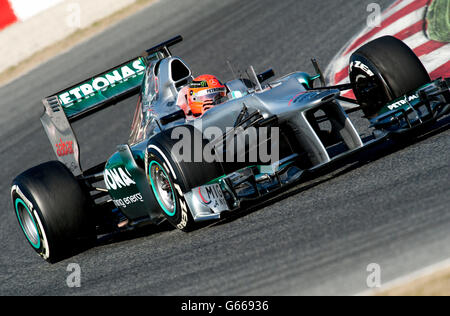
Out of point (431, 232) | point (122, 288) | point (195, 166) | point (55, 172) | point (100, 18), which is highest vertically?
point (100, 18)

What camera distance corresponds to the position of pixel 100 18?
771 inches

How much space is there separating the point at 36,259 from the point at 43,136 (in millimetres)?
5931

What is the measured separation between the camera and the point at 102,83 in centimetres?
840

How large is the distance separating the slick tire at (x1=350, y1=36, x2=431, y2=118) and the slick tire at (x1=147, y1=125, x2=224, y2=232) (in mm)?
1744

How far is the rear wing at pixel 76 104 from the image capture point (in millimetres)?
8258

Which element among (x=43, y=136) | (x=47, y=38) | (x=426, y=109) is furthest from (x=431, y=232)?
(x=47, y=38)

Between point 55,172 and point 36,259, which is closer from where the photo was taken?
point 55,172

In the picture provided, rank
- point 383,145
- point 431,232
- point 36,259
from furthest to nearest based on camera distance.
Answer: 1. point 36,259
2. point 383,145
3. point 431,232

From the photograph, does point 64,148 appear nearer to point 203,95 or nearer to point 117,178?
point 117,178

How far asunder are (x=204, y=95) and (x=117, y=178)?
1.20 meters

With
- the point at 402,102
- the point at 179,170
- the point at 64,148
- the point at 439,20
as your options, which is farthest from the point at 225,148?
the point at 439,20

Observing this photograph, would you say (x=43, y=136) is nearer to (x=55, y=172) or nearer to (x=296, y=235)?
(x=55, y=172)

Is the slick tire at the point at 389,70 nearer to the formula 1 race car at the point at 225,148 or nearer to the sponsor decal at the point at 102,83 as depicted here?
the formula 1 race car at the point at 225,148

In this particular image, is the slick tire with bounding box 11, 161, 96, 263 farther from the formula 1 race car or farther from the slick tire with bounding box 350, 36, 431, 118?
the slick tire with bounding box 350, 36, 431, 118
